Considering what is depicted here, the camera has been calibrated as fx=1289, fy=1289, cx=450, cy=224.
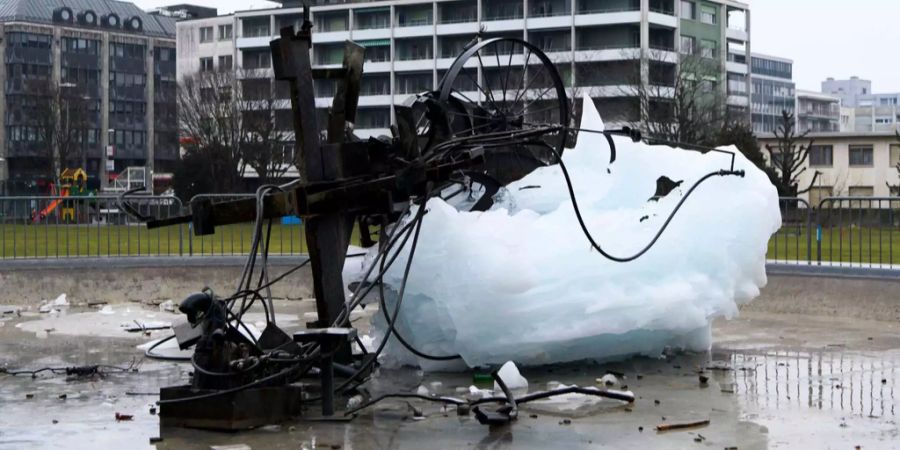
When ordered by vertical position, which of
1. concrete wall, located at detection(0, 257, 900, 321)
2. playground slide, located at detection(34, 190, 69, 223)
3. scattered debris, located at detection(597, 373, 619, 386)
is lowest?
scattered debris, located at detection(597, 373, 619, 386)

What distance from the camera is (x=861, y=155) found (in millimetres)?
79125

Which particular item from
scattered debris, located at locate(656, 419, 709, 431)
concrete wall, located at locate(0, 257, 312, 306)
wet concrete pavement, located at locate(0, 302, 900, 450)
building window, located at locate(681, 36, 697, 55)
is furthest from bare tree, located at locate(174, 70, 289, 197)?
scattered debris, located at locate(656, 419, 709, 431)

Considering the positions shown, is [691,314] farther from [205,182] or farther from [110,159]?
[110,159]

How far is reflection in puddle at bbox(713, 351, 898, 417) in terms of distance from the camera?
36.0 feet

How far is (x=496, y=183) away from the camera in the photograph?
13984 mm

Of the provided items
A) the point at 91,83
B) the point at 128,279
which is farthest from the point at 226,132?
the point at 128,279

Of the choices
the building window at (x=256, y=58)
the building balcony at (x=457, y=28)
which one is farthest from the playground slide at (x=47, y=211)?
the building window at (x=256, y=58)

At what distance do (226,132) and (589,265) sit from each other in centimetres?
6221

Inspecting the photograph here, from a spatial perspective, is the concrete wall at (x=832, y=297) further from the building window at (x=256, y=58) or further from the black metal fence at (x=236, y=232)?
the building window at (x=256, y=58)

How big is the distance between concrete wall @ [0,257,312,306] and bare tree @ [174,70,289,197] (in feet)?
156

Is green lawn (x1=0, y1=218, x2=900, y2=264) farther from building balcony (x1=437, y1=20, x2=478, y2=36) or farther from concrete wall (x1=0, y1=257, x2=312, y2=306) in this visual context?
building balcony (x1=437, y1=20, x2=478, y2=36)

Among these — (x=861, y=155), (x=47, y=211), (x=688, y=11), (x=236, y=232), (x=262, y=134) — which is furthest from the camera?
(x=688, y=11)

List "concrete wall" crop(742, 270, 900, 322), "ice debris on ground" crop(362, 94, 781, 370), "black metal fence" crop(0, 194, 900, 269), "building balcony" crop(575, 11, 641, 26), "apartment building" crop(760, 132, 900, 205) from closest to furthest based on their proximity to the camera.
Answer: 1. "ice debris on ground" crop(362, 94, 781, 370)
2. "concrete wall" crop(742, 270, 900, 322)
3. "black metal fence" crop(0, 194, 900, 269)
4. "apartment building" crop(760, 132, 900, 205)
5. "building balcony" crop(575, 11, 641, 26)

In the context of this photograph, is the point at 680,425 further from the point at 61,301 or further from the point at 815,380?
the point at 61,301
